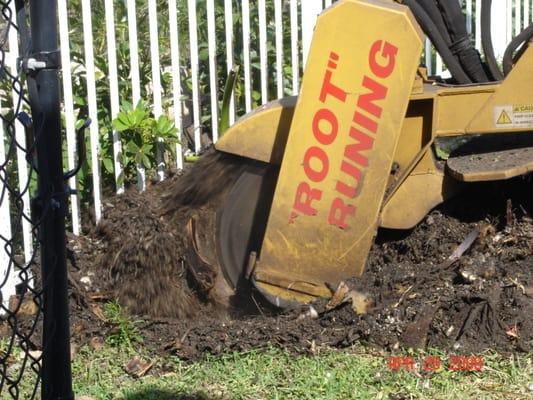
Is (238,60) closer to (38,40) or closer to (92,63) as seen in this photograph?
(92,63)

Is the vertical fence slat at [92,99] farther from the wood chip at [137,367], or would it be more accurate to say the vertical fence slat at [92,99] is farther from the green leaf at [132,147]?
the wood chip at [137,367]

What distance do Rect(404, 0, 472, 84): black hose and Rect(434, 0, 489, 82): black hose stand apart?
0.10ft

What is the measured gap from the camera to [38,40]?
2.64m

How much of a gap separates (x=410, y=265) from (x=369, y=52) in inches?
44.5

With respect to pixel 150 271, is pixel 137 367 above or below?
below

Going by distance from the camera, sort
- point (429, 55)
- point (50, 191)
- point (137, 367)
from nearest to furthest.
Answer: point (50, 191), point (137, 367), point (429, 55)

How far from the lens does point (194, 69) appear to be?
5809 mm

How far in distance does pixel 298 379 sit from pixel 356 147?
1.10 m

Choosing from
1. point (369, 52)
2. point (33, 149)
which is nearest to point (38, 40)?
point (33, 149)

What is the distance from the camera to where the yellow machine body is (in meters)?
4.40

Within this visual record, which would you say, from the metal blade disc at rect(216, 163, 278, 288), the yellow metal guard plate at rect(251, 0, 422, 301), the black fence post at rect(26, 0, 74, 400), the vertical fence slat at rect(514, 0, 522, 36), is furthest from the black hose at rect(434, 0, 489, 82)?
the vertical fence slat at rect(514, 0, 522, 36)

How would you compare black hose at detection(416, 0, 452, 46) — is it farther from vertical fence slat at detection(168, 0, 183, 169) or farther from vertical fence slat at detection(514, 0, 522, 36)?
vertical fence slat at detection(514, 0, 522, 36)

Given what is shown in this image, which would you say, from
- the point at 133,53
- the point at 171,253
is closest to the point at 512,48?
the point at 171,253

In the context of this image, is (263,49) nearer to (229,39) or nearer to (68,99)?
(229,39)
